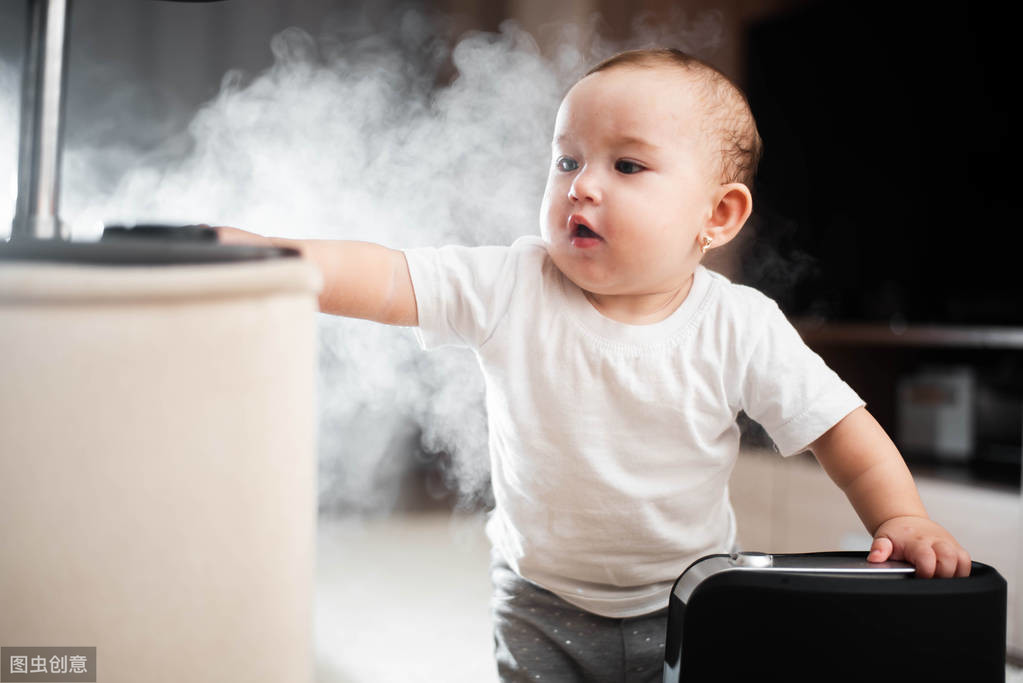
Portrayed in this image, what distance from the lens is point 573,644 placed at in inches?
32.1

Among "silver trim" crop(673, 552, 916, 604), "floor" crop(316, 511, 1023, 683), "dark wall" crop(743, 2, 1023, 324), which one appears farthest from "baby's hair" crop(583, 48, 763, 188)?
"dark wall" crop(743, 2, 1023, 324)

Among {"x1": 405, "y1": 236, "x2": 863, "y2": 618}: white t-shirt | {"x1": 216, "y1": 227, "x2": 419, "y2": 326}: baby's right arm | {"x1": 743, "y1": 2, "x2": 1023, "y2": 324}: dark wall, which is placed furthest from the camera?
{"x1": 743, "y1": 2, "x2": 1023, "y2": 324}: dark wall

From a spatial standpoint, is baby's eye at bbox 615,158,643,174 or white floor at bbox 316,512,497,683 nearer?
baby's eye at bbox 615,158,643,174

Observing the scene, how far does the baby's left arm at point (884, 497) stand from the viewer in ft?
2.08

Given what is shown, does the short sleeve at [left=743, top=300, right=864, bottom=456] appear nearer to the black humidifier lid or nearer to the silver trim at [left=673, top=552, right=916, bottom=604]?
the silver trim at [left=673, top=552, right=916, bottom=604]

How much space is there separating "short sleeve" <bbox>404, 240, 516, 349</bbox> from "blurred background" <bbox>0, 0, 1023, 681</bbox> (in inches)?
19.6

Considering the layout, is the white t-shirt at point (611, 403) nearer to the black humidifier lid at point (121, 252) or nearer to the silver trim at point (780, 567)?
the silver trim at point (780, 567)

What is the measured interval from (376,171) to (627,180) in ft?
3.09

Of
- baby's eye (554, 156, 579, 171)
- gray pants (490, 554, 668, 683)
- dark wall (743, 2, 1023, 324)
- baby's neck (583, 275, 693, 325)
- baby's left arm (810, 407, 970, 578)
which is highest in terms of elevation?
dark wall (743, 2, 1023, 324)

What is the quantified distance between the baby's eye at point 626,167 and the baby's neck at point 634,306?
123 millimetres

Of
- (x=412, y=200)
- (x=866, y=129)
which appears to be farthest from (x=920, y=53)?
(x=412, y=200)

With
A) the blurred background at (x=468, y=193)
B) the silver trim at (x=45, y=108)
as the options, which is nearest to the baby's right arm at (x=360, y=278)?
the silver trim at (x=45, y=108)

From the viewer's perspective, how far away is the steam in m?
1.24

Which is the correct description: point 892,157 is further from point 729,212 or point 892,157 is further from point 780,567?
point 780,567
